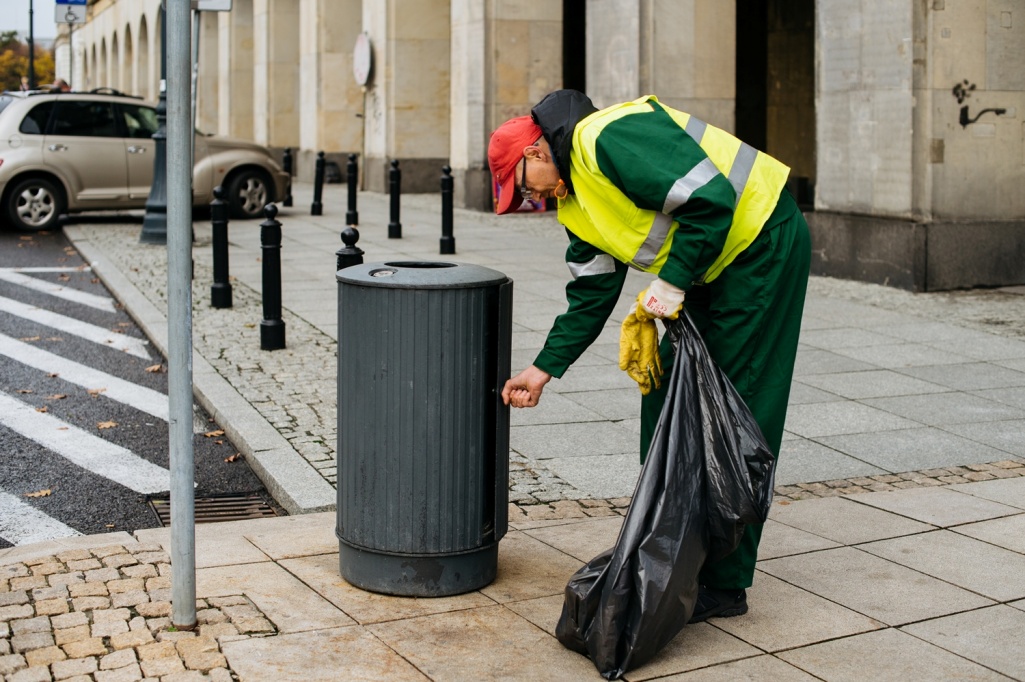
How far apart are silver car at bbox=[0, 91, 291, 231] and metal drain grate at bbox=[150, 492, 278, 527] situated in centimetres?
1233

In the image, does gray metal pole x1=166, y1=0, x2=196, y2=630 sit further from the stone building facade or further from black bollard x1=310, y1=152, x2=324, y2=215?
black bollard x1=310, y1=152, x2=324, y2=215

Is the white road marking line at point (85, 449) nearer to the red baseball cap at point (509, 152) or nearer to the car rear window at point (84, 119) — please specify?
the red baseball cap at point (509, 152)

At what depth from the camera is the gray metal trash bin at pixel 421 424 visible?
430cm

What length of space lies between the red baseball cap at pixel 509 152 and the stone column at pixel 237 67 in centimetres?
3341

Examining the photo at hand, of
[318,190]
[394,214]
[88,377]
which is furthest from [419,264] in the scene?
[318,190]

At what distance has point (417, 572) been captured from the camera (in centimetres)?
447

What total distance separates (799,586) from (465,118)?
17.4 meters

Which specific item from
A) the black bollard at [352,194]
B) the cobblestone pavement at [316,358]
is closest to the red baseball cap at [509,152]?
the cobblestone pavement at [316,358]

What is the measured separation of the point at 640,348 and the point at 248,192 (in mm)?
15649

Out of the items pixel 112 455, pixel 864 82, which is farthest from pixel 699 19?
pixel 112 455

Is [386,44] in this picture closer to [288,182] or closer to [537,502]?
[288,182]

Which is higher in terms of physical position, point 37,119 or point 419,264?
point 37,119

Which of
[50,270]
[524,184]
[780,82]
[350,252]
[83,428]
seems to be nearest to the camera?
[524,184]

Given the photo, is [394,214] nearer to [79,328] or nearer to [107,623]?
[79,328]
